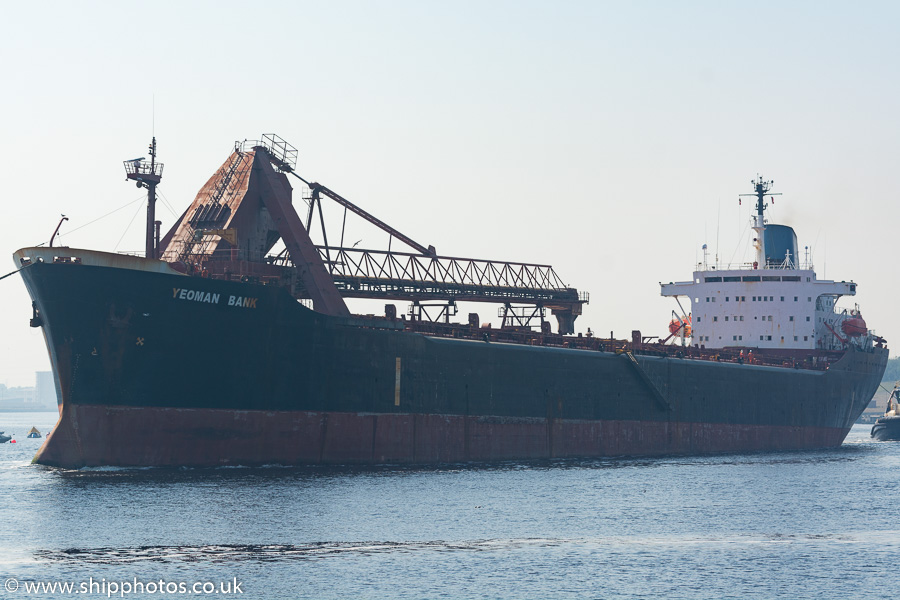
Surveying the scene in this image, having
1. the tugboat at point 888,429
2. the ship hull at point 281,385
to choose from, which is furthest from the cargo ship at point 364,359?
the tugboat at point 888,429

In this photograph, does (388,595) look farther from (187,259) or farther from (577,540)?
(187,259)

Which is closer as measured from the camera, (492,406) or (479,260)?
(492,406)

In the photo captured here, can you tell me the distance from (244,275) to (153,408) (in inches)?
288

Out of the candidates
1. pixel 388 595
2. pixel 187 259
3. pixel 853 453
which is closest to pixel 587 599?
pixel 388 595

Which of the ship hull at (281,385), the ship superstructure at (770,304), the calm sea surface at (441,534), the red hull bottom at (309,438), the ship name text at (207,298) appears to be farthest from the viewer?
the ship superstructure at (770,304)

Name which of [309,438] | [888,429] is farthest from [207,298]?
[888,429]

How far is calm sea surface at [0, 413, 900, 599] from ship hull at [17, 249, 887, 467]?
1308 millimetres

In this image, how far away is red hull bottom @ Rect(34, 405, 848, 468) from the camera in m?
39.5

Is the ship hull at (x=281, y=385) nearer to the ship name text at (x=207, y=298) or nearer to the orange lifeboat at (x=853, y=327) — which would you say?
the ship name text at (x=207, y=298)

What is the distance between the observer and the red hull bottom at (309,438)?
129 feet

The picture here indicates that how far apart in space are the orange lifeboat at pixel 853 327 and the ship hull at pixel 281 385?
849 inches

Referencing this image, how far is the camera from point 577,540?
102 feet

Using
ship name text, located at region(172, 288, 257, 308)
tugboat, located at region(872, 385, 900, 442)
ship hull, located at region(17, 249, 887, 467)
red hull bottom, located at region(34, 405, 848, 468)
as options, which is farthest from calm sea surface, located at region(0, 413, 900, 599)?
tugboat, located at region(872, 385, 900, 442)

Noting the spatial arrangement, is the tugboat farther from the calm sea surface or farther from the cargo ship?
the calm sea surface
